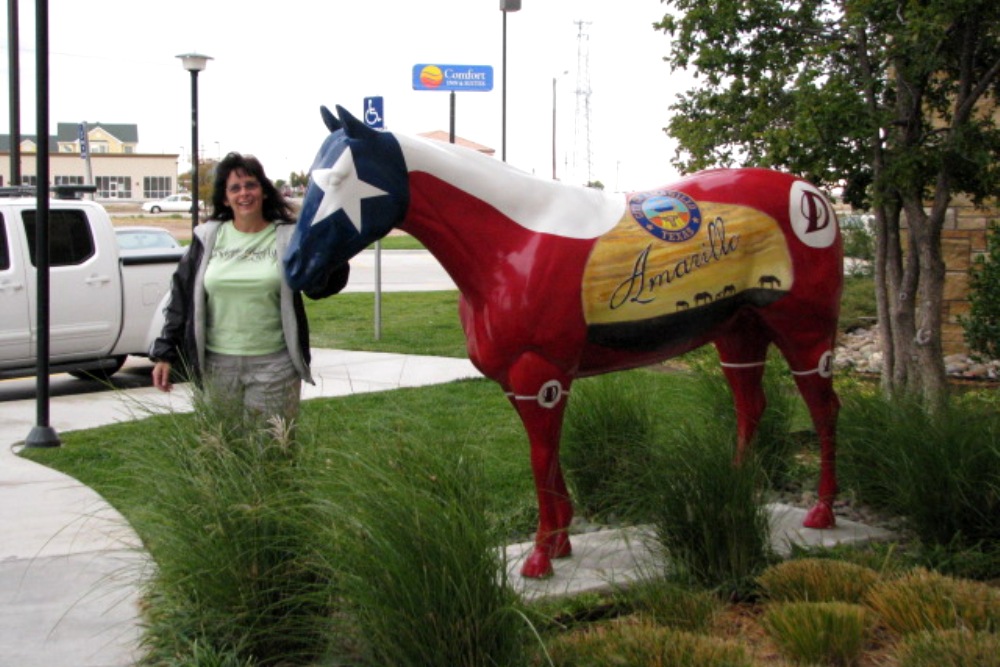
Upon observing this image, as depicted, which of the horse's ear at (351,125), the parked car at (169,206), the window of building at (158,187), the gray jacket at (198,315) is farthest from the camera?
the window of building at (158,187)

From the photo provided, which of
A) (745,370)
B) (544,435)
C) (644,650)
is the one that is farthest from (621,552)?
(644,650)

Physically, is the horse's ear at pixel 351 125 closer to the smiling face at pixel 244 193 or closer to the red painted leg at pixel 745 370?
the smiling face at pixel 244 193

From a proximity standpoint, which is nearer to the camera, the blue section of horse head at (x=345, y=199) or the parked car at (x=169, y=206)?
the blue section of horse head at (x=345, y=199)

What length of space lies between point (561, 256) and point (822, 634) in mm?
1824

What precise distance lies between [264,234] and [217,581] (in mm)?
1863

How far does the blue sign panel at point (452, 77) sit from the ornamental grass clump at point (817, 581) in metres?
9.55

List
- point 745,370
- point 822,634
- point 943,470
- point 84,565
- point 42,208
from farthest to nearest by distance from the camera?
point 42,208 → point 745,370 → point 84,565 → point 943,470 → point 822,634

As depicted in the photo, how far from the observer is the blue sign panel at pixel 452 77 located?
1292 centimetres

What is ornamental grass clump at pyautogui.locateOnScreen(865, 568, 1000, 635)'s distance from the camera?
376 cm

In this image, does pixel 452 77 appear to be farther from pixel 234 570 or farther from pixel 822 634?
pixel 822 634

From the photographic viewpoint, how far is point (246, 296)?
16.3 feet

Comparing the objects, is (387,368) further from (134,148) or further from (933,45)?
(134,148)

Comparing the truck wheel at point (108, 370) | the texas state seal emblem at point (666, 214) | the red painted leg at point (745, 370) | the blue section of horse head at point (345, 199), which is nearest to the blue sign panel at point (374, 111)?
the truck wheel at point (108, 370)

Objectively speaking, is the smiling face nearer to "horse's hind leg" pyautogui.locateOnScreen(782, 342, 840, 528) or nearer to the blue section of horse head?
→ the blue section of horse head
